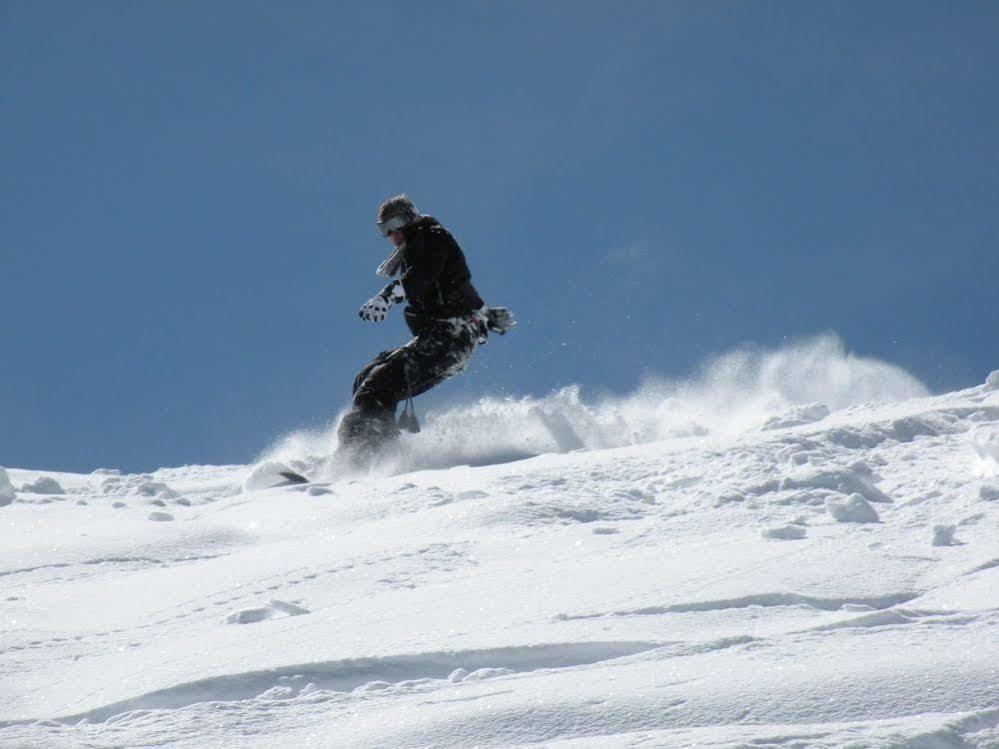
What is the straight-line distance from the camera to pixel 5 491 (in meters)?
7.98

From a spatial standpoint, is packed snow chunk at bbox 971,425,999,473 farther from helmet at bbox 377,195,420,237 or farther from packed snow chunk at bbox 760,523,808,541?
helmet at bbox 377,195,420,237

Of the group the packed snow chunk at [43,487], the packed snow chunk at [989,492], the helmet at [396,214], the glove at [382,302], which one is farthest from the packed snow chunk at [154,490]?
the packed snow chunk at [989,492]

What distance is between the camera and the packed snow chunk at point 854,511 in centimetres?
527

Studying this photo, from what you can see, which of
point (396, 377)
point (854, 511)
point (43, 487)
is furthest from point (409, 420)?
point (854, 511)

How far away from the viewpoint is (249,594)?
15.9 feet

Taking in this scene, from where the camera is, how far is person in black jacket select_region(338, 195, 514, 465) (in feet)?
31.1

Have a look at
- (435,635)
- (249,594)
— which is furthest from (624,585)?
(249,594)

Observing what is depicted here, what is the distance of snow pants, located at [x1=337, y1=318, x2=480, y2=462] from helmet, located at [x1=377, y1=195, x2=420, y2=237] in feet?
2.40

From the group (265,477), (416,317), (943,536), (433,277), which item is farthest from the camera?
(416,317)

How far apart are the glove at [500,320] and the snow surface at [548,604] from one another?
8.79 ft

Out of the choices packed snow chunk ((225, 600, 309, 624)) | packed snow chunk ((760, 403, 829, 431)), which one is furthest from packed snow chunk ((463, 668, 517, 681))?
packed snow chunk ((760, 403, 829, 431))

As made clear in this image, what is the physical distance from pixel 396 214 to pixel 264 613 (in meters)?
5.54

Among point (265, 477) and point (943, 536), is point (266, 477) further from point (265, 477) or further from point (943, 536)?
point (943, 536)

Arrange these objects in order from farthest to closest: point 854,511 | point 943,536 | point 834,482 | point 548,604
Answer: point 834,482
point 854,511
point 943,536
point 548,604
